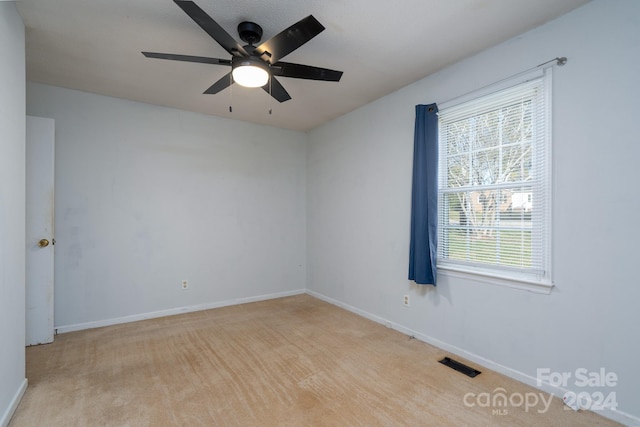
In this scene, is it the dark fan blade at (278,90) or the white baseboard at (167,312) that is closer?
the dark fan blade at (278,90)

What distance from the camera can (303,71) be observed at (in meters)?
2.22

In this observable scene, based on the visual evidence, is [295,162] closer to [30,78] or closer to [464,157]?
[464,157]

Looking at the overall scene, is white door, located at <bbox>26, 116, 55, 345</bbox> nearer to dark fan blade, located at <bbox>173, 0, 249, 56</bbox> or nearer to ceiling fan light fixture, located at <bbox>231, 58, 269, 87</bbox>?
ceiling fan light fixture, located at <bbox>231, 58, 269, 87</bbox>

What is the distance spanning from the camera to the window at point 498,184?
7.43 ft

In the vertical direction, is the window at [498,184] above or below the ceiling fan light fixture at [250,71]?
below

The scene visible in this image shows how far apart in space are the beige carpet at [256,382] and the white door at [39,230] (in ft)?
0.90

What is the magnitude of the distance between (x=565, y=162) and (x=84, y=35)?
3799 millimetres

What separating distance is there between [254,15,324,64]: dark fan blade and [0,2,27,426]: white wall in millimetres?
1632

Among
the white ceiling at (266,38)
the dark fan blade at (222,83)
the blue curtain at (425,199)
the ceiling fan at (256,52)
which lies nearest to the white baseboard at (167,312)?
the blue curtain at (425,199)

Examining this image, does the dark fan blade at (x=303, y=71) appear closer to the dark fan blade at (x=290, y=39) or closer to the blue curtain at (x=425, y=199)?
the dark fan blade at (x=290, y=39)

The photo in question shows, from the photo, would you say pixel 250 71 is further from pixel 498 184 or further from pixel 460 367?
pixel 460 367

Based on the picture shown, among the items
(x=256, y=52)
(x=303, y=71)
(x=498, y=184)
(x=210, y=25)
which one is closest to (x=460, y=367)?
(x=498, y=184)

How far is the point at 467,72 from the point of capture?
9.02 feet

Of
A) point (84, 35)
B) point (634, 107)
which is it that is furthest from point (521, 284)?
point (84, 35)
